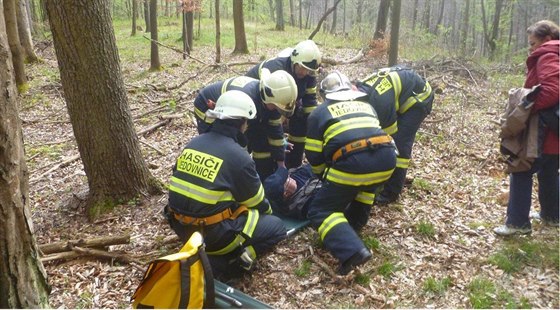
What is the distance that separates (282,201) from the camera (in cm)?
516

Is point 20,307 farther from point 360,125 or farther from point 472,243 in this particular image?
point 472,243

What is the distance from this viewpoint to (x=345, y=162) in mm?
4184

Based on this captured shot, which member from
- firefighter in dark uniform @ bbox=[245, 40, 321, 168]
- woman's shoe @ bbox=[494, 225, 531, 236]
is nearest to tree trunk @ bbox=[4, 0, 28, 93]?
firefighter in dark uniform @ bbox=[245, 40, 321, 168]

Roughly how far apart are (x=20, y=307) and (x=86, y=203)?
9.84 ft

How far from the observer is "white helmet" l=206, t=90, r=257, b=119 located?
13.4ft

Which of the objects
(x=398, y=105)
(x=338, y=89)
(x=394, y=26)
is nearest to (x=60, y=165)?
(x=338, y=89)

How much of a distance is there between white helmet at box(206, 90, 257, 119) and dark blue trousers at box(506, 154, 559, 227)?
271 centimetres

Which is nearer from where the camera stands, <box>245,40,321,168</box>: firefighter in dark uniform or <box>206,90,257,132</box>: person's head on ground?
<box>206,90,257,132</box>: person's head on ground

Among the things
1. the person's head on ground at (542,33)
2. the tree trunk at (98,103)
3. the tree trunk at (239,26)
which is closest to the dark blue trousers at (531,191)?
the person's head on ground at (542,33)

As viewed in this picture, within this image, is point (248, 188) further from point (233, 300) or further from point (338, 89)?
point (338, 89)

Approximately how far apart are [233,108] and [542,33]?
3.06m

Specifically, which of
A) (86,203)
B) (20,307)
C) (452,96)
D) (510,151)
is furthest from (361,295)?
(452,96)

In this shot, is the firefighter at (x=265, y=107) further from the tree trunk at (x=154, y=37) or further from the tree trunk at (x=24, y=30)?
the tree trunk at (x=24, y=30)

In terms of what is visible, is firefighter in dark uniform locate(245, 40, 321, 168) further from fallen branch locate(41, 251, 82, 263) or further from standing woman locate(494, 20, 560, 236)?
fallen branch locate(41, 251, 82, 263)
